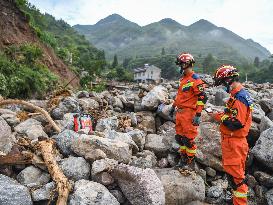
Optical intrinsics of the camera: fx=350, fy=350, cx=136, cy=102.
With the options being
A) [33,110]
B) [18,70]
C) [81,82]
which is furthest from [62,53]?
[33,110]

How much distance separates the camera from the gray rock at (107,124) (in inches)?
304

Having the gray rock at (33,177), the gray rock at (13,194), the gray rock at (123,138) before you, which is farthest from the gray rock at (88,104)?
the gray rock at (13,194)

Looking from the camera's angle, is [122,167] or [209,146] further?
[209,146]

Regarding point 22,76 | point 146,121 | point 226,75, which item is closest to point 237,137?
point 226,75

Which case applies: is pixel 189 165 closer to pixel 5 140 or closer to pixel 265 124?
pixel 265 124

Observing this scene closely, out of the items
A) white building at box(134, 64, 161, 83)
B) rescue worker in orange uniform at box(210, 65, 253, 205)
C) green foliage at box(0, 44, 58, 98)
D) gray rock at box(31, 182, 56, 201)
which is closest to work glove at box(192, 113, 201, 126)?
rescue worker in orange uniform at box(210, 65, 253, 205)

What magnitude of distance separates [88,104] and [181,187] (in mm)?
4499

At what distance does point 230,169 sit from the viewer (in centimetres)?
534

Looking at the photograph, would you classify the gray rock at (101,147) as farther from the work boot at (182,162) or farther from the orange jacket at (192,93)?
the orange jacket at (192,93)

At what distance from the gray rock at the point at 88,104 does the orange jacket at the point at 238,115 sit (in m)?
4.59

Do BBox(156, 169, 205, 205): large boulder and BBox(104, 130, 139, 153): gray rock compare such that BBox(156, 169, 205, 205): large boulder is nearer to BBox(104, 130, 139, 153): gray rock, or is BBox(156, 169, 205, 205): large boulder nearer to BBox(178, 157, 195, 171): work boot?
BBox(178, 157, 195, 171): work boot

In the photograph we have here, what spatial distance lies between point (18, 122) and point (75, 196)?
3.15 meters

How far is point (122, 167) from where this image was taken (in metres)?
5.34

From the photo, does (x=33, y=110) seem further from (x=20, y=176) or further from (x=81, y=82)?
(x=81, y=82)
